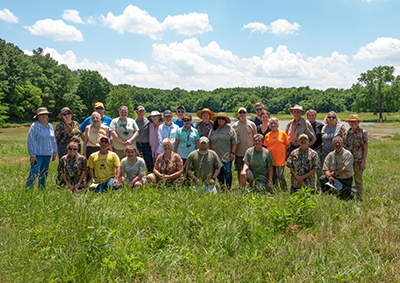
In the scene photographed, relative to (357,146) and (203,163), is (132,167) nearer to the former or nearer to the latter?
(203,163)

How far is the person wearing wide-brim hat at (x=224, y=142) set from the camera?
6969mm

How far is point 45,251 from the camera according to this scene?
3.48m

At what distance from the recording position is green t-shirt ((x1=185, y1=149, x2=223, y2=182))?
6.54m

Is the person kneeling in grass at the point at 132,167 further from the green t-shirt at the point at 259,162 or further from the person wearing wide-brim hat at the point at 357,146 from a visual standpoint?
the person wearing wide-brim hat at the point at 357,146

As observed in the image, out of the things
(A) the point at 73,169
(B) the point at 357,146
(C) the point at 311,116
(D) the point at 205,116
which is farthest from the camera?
(D) the point at 205,116

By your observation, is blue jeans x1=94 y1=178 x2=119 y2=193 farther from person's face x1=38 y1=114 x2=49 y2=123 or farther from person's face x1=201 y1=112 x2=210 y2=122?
person's face x1=201 y1=112 x2=210 y2=122

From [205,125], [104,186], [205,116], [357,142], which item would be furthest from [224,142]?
[357,142]

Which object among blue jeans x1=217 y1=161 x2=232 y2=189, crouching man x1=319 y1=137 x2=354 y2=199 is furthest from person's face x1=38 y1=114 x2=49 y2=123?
crouching man x1=319 y1=137 x2=354 y2=199

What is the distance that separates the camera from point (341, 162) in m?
6.29

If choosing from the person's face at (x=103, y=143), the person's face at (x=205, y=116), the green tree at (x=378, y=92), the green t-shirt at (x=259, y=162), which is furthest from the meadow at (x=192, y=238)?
the green tree at (x=378, y=92)

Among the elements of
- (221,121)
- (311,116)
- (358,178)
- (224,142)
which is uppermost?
(311,116)

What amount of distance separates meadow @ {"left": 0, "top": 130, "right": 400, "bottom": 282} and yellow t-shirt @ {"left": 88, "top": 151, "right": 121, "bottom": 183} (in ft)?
4.47

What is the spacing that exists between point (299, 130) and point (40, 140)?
6478 millimetres

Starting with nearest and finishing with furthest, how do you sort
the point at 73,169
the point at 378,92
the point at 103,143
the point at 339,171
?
the point at 339,171, the point at 73,169, the point at 103,143, the point at 378,92
